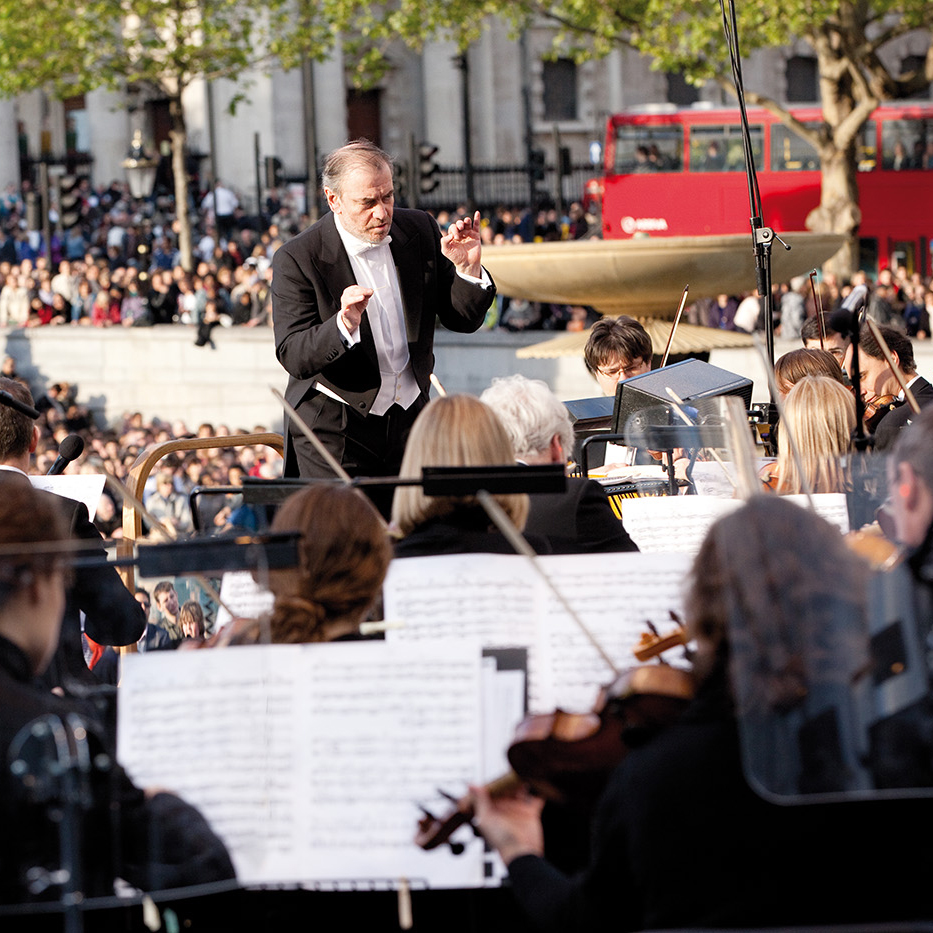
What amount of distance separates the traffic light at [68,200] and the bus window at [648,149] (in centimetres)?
920

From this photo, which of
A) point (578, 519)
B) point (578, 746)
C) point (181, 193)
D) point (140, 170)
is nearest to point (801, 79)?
point (181, 193)

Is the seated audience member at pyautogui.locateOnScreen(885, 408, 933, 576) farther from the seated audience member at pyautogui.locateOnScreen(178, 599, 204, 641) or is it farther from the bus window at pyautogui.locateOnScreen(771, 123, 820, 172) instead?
the bus window at pyautogui.locateOnScreen(771, 123, 820, 172)

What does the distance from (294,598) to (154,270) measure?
21.4m

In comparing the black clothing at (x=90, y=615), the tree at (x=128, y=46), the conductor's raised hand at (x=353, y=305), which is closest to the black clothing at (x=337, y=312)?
the conductor's raised hand at (x=353, y=305)

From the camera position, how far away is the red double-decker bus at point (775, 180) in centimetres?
2423

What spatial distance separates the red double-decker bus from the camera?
2423cm

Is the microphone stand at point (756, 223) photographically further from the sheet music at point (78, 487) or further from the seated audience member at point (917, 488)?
the seated audience member at point (917, 488)

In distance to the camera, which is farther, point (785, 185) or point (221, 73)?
point (221, 73)

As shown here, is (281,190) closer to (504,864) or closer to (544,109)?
(544,109)

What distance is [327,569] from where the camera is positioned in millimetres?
2725

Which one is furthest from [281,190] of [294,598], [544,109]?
[294,598]

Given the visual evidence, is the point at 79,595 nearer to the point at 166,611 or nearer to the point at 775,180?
the point at 166,611

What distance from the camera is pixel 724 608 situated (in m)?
2.21

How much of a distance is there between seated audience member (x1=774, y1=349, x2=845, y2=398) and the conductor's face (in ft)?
5.41
